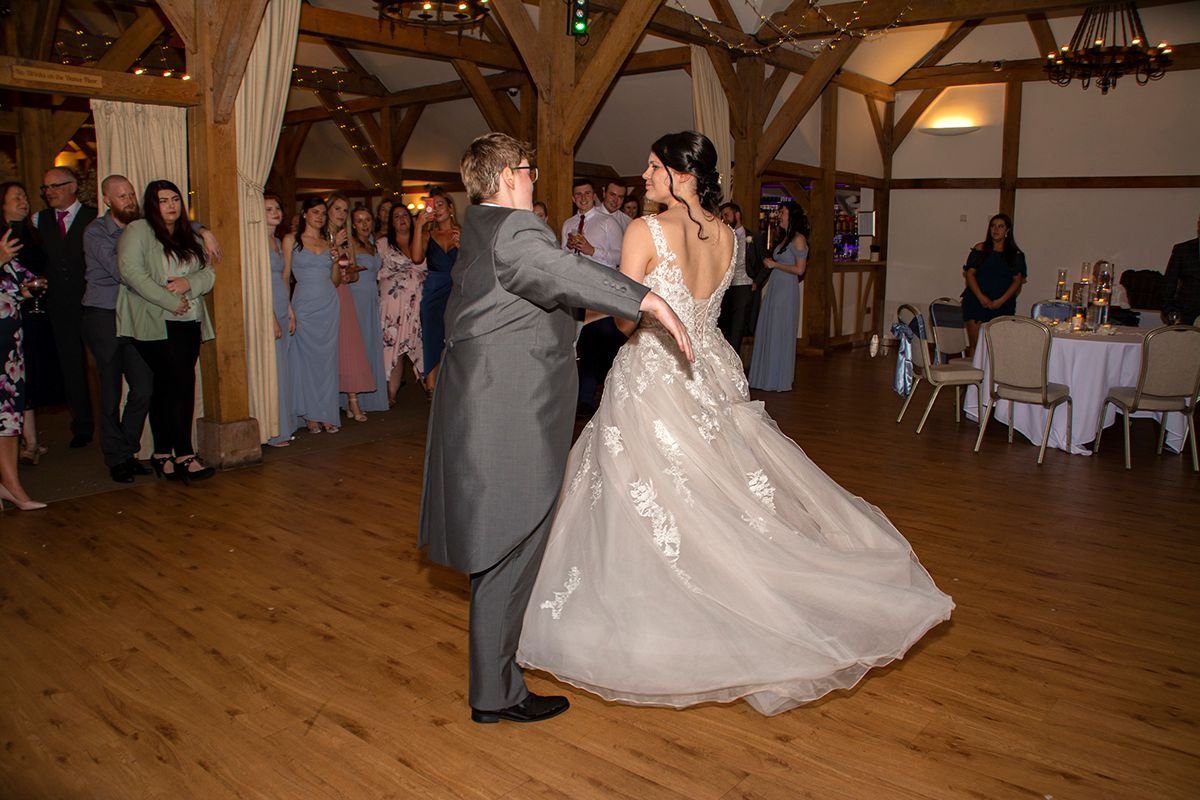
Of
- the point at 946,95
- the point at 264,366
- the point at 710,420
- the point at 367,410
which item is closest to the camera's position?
the point at 710,420

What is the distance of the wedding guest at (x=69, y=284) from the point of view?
19.1 ft

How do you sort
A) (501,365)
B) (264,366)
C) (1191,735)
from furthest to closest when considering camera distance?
(264,366) → (1191,735) → (501,365)

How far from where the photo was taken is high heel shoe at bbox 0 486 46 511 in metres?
4.46

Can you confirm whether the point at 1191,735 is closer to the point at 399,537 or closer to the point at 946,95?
the point at 399,537

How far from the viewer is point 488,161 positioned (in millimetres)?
2273

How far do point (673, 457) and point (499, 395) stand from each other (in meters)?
0.80

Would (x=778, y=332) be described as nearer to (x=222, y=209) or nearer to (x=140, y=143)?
(x=222, y=209)

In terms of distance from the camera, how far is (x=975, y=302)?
868cm

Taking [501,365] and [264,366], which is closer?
[501,365]

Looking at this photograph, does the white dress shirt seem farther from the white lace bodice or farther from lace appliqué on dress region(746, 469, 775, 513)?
lace appliqué on dress region(746, 469, 775, 513)

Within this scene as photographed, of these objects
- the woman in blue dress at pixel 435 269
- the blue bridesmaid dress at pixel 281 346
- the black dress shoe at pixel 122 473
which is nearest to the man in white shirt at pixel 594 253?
the woman in blue dress at pixel 435 269

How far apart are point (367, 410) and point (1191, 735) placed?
19.2 feet

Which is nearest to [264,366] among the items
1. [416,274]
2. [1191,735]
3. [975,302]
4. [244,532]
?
[244,532]

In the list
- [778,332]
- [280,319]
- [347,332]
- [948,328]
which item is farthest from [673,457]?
[778,332]
